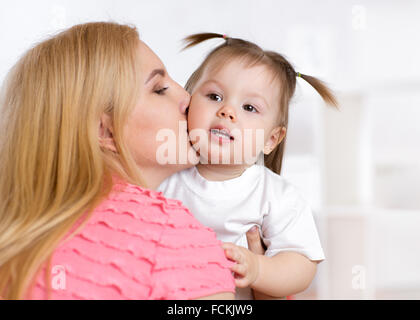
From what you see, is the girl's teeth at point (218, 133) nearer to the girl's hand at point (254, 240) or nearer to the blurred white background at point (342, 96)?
the girl's hand at point (254, 240)

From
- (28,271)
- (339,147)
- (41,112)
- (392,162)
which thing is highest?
(41,112)

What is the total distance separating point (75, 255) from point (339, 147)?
8.73ft

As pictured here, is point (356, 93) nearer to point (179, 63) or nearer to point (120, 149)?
point (179, 63)

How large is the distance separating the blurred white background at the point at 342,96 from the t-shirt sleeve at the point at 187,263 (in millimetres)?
2373

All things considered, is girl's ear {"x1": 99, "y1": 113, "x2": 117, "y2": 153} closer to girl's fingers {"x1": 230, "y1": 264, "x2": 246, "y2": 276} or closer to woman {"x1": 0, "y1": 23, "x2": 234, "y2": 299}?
woman {"x1": 0, "y1": 23, "x2": 234, "y2": 299}

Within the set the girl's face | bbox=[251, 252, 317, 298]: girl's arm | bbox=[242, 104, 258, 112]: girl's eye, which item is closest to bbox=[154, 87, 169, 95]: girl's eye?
the girl's face

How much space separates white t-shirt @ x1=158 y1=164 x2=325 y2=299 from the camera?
140 cm

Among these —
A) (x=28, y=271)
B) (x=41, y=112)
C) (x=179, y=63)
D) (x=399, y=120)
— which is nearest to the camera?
(x=28, y=271)

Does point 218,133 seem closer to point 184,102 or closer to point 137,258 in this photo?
point 184,102

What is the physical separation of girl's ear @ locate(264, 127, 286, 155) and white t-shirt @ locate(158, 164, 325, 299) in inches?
5.7

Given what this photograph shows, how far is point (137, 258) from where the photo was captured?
908 millimetres

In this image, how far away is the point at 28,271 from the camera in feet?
2.99

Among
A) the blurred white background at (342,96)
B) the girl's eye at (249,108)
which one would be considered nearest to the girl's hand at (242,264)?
the girl's eye at (249,108)
